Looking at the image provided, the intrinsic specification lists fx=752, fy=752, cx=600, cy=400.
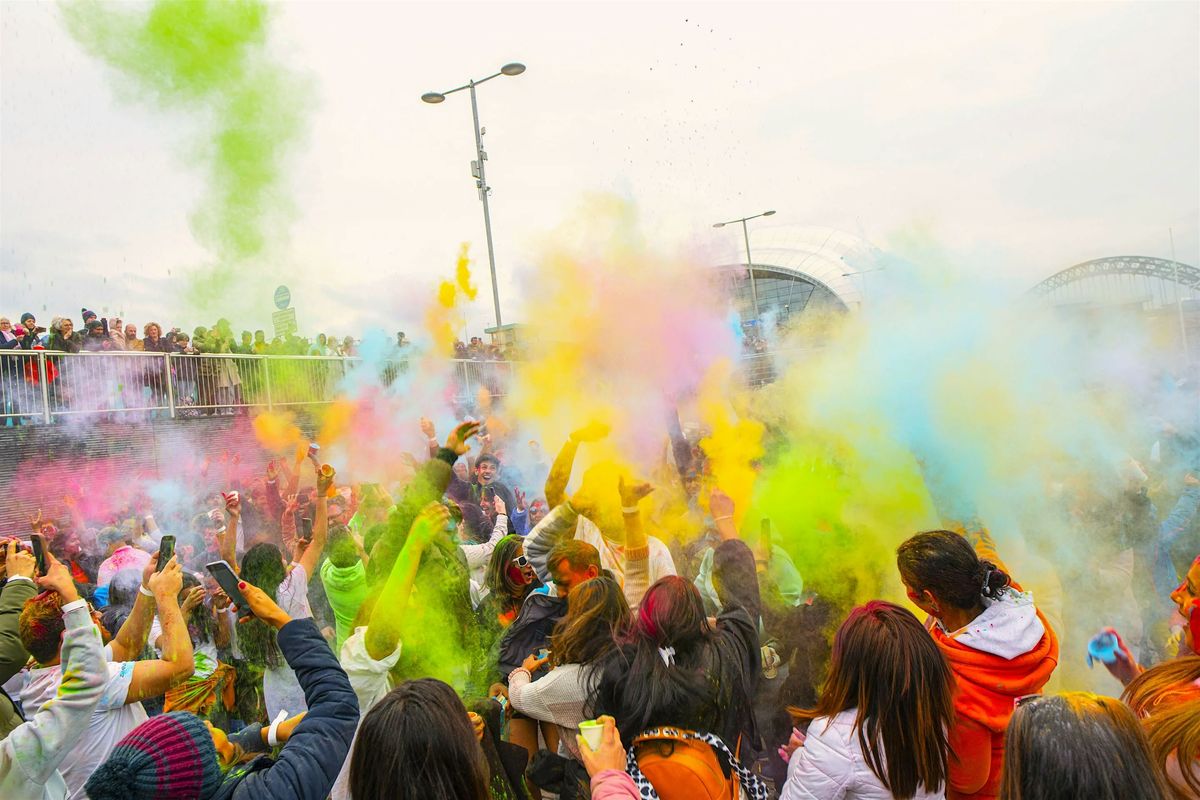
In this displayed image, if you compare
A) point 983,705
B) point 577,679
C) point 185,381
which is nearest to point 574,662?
point 577,679

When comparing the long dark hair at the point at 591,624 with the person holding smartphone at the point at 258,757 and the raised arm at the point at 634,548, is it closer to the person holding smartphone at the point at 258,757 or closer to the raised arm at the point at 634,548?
the person holding smartphone at the point at 258,757

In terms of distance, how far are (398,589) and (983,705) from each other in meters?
2.07

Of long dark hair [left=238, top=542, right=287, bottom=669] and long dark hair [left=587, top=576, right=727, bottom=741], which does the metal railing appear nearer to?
long dark hair [left=238, top=542, right=287, bottom=669]

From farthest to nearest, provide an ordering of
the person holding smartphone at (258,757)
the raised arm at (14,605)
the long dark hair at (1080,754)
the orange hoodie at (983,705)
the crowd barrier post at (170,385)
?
1. the crowd barrier post at (170,385)
2. the raised arm at (14,605)
3. the orange hoodie at (983,705)
4. the person holding smartphone at (258,757)
5. the long dark hair at (1080,754)

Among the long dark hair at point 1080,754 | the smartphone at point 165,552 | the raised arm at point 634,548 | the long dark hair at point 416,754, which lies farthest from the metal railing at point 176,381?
the long dark hair at point 1080,754

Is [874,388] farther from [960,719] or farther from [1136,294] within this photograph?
[1136,294]

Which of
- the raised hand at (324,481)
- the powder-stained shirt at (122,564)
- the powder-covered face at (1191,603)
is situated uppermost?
the raised hand at (324,481)

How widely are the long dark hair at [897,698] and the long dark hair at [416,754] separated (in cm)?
95

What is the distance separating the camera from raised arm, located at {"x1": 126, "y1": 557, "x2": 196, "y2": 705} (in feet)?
8.62

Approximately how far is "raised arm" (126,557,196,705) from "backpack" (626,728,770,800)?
1.66 m

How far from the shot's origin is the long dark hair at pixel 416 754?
5.62 feet

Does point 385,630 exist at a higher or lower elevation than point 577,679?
higher

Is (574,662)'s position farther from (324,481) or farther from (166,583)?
(324,481)

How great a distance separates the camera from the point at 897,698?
202 centimetres
